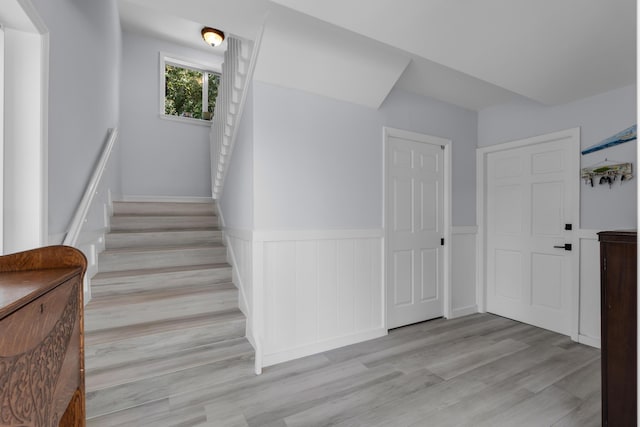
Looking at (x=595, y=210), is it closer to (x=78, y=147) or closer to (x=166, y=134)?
(x=78, y=147)

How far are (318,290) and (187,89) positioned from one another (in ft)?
12.7

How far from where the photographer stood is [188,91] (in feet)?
15.3

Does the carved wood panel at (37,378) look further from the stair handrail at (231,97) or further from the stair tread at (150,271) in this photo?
the stair handrail at (231,97)

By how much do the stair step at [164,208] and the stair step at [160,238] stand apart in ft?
1.20

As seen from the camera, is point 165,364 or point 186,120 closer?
point 165,364

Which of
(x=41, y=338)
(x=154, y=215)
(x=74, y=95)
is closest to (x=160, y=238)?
(x=154, y=215)

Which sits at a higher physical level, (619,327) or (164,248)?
(164,248)

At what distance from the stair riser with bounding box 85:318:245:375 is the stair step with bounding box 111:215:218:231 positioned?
1.36 meters

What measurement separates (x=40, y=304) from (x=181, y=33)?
4.59 metres

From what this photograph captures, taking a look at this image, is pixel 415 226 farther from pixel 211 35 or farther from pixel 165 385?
pixel 211 35

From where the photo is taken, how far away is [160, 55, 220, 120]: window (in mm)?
4504

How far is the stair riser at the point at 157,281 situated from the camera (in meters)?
2.30

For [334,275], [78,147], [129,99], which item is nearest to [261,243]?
[334,275]

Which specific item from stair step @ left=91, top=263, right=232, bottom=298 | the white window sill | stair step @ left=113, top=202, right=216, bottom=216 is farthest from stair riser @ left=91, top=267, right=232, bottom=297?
the white window sill
